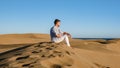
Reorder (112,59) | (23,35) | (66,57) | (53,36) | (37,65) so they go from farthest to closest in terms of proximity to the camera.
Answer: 1. (23,35)
2. (112,59)
3. (53,36)
4. (66,57)
5. (37,65)

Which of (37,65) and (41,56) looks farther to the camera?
(41,56)

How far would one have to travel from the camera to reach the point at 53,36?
1164 cm

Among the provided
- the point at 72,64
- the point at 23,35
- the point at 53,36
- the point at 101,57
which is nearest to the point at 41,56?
the point at 72,64

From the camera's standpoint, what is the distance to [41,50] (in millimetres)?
9086

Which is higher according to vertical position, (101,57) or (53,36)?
(53,36)

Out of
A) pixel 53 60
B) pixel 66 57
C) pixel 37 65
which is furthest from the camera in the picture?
pixel 66 57

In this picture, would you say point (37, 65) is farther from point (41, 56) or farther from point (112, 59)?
point (112, 59)

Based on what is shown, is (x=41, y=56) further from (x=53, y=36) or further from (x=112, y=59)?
(x=112, y=59)

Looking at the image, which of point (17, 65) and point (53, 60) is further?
point (53, 60)

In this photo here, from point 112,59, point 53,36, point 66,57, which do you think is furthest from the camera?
point 112,59

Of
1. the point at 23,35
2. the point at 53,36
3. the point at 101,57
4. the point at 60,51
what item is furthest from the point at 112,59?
the point at 23,35

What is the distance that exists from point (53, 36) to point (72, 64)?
354cm

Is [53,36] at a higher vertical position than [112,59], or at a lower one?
higher

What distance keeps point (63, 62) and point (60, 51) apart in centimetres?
93
